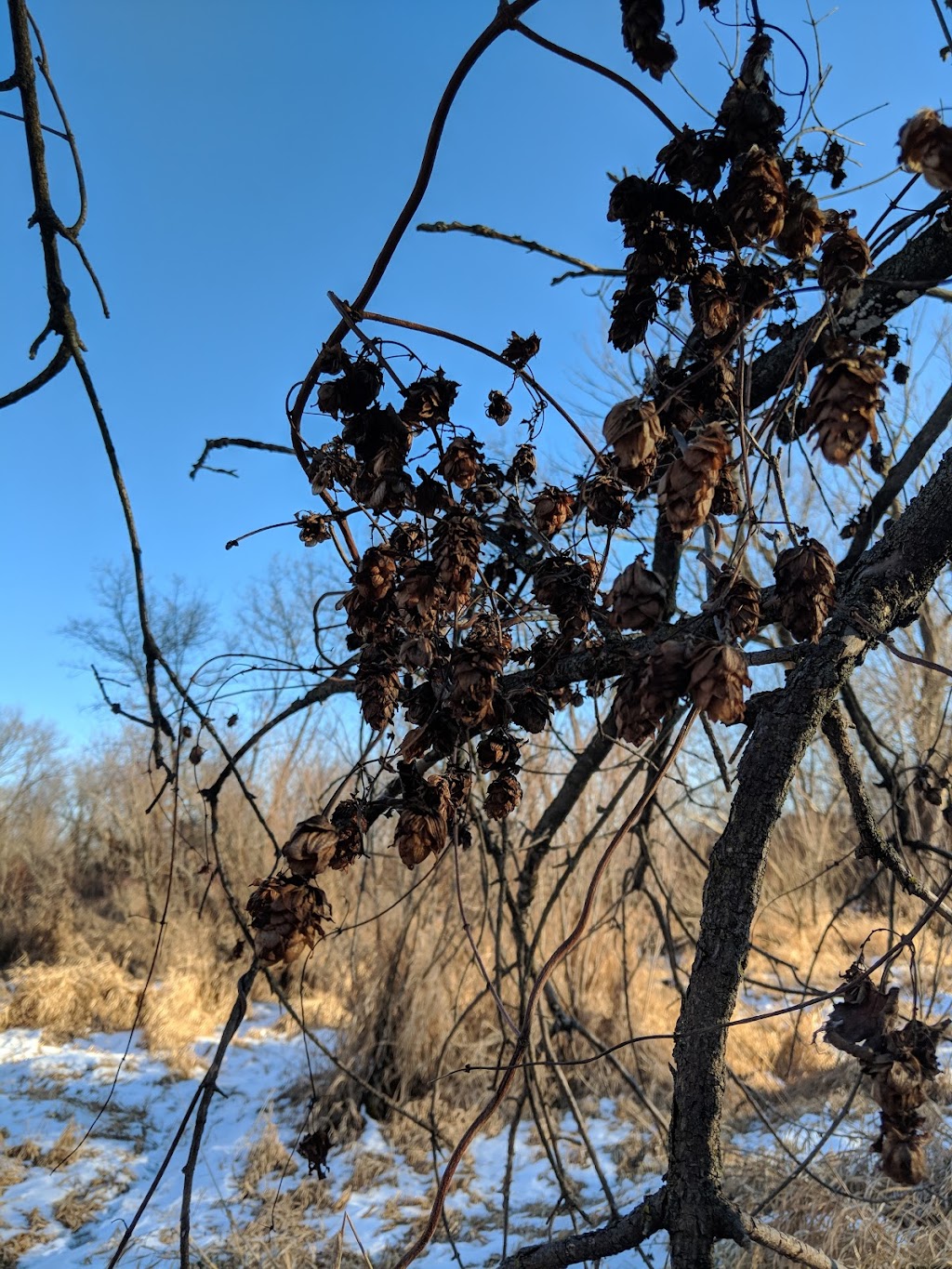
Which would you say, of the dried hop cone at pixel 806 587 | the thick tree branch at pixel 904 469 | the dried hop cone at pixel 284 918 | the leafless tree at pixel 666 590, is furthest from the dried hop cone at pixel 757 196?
the thick tree branch at pixel 904 469

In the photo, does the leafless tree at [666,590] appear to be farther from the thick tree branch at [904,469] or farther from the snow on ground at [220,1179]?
the snow on ground at [220,1179]

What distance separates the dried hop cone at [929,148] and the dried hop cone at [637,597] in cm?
31

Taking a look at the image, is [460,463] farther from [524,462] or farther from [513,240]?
[513,240]

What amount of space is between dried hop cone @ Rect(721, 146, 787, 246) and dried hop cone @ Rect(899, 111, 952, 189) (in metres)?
0.09

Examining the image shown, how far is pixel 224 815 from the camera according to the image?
7.32m

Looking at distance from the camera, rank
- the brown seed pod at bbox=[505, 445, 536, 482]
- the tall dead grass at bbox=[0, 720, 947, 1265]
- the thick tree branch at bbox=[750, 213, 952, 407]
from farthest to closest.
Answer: the tall dead grass at bbox=[0, 720, 947, 1265]
the thick tree branch at bbox=[750, 213, 952, 407]
the brown seed pod at bbox=[505, 445, 536, 482]

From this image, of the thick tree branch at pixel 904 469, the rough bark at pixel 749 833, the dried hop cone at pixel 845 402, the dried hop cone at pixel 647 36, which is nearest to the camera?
the dried hop cone at pixel 845 402

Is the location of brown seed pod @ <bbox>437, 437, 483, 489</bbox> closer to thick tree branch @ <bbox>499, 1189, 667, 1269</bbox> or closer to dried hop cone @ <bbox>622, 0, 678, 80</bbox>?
dried hop cone @ <bbox>622, 0, 678, 80</bbox>

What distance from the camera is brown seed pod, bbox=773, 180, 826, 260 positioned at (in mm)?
595

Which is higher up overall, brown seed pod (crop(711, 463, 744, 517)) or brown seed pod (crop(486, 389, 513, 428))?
brown seed pod (crop(486, 389, 513, 428))

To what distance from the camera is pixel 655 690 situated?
52cm

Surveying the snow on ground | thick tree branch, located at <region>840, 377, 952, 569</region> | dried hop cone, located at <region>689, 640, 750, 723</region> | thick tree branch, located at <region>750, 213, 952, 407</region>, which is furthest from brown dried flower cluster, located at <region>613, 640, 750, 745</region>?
the snow on ground

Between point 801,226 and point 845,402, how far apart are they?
0.22m

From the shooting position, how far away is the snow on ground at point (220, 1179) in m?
2.71
